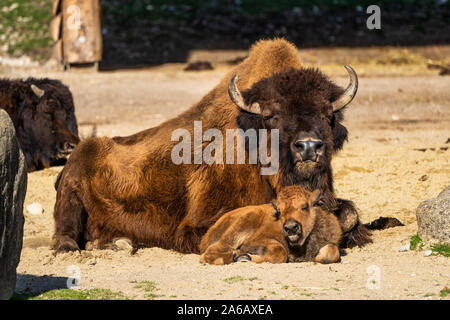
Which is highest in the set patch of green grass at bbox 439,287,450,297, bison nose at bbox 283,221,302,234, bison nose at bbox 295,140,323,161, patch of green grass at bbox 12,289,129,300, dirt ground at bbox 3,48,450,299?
bison nose at bbox 295,140,323,161

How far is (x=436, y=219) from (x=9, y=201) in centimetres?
434

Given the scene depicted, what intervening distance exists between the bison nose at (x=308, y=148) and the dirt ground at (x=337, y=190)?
1.06m

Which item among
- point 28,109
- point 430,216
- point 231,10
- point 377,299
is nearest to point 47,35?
point 231,10

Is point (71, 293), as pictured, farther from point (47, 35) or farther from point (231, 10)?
point (231, 10)

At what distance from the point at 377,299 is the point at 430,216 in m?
2.35

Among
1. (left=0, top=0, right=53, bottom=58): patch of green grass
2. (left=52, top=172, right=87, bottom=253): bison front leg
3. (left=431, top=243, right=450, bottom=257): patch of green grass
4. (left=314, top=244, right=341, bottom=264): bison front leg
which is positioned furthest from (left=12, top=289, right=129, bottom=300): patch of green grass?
(left=0, top=0, right=53, bottom=58): patch of green grass

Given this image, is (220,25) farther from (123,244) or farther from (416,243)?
(416,243)

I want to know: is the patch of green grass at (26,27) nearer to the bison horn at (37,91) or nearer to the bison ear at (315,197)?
the bison horn at (37,91)

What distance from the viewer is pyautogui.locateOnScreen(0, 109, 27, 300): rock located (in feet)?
20.1

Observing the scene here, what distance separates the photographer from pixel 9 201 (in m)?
6.26

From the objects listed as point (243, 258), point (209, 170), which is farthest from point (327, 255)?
point (209, 170)

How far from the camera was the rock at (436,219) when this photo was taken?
27.8ft

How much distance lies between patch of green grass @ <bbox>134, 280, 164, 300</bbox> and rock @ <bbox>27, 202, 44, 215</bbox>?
4.99 meters

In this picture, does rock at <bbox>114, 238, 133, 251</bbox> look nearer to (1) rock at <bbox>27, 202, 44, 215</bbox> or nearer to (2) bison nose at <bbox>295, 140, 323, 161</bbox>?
(2) bison nose at <bbox>295, 140, 323, 161</bbox>
